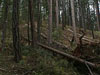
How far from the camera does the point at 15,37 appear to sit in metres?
7.26

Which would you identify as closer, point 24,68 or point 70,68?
point 24,68

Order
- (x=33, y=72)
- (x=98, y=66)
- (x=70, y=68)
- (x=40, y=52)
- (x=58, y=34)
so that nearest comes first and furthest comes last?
(x=33, y=72), (x=98, y=66), (x=70, y=68), (x=40, y=52), (x=58, y=34)

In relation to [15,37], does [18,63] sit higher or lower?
lower

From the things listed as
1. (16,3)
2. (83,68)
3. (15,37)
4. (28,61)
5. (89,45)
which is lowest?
(83,68)

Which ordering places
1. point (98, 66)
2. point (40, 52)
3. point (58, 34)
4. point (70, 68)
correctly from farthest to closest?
point (58, 34) < point (40, 52) < point (70, 68) < point (98, 66)

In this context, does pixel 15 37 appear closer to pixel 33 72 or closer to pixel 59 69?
pixel 33 72

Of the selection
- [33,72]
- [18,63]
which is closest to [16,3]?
[18,63]

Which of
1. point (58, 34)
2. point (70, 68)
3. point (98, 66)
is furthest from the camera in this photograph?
point (58, 34)

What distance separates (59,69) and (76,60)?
1.71 m

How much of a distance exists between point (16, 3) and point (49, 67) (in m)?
4.13

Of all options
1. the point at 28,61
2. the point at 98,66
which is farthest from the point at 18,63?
the point at 98,66

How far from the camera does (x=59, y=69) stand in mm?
6582

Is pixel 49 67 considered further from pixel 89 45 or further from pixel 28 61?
pixel 89 45

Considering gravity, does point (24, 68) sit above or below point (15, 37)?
below
